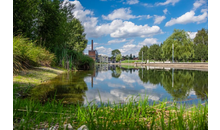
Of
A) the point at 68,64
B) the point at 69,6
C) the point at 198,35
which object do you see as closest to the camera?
the point at 68,64

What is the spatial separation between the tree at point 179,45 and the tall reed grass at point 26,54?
33.6 m

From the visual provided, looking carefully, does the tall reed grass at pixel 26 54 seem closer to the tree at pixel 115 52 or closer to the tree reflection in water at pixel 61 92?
the tree reflection in water at pixel 61 92

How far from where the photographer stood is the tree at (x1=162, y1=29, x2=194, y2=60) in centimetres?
3456

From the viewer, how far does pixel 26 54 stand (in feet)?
20.5

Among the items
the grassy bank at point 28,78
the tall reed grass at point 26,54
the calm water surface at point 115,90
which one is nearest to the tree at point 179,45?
the calm water surface at point 115,90

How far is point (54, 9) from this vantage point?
11.5 metres

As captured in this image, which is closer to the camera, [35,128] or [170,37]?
[35,128]

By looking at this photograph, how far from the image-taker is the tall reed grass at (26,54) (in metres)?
5.26

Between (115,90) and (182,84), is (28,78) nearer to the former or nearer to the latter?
(115,90)
